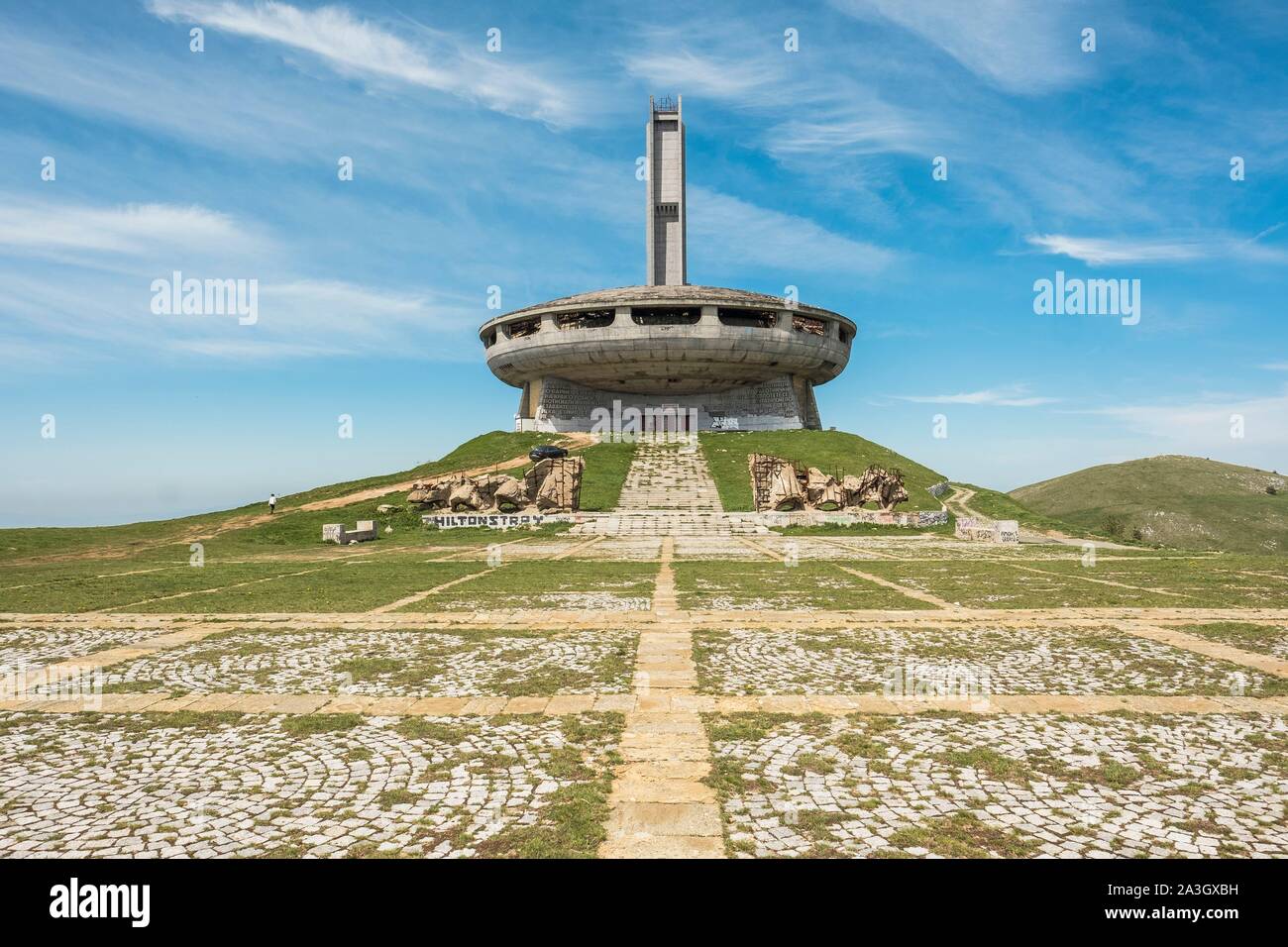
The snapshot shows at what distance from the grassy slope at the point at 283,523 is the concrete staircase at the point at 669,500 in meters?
1.48

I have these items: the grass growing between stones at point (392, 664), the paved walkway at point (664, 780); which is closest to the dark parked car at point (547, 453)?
the grass growing between stones at point (392, 664)

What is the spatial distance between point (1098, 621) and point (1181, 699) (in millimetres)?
4478

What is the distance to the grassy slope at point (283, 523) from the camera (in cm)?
2677

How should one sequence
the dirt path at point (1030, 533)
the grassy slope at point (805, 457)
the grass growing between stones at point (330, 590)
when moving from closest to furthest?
the grass growing between stones at point (330, 590), the dirt path at point (1030, 533), the grassy slope at point (805, 457)

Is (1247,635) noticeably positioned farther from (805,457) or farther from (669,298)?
(669,298)

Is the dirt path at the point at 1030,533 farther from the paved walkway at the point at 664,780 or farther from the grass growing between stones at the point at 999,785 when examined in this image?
the paved walkway at the point at 664,780

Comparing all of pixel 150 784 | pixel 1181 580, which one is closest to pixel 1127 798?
pixel 150 784

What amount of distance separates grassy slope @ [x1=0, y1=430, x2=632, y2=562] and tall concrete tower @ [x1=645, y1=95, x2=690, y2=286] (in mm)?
29318

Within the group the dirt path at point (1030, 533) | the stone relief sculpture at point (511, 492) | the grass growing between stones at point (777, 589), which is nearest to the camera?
the grass growing between stones at point (777, 589)

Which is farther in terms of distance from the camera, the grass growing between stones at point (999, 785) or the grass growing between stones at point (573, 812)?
the grass growing between stones at point (999, 785)

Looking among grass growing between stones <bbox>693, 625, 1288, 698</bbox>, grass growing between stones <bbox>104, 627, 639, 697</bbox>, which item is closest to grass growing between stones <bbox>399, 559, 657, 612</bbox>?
grass growing between stones <bbox>104, 627, 639, 697</bbox>
